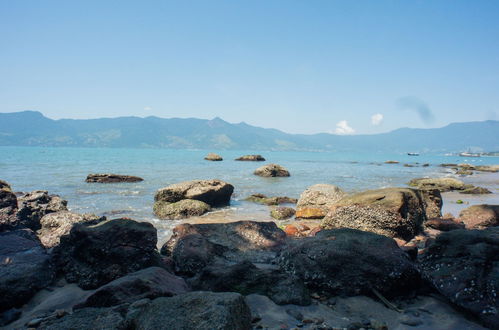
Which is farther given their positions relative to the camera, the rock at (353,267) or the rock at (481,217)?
the rock at (481,217)

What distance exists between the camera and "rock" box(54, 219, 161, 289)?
5.00m

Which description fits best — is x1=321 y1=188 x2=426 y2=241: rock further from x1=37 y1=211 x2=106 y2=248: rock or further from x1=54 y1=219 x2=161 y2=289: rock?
x1=37 y1=211 x2=106 y2=248: rock

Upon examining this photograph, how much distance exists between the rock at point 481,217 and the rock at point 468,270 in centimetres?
607

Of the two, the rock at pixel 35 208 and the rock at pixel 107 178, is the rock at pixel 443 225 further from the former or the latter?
the rock at pixel 107 178

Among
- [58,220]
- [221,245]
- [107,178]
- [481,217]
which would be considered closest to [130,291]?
[221,245]

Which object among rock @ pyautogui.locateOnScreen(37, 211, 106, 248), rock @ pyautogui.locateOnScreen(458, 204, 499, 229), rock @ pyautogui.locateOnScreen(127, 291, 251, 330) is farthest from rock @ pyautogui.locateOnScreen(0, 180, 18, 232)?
rock @ pyautogui.locateOnScreen(458, 204, 499, 229)

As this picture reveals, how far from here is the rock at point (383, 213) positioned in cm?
798

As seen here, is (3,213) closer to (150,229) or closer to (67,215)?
(67,215)

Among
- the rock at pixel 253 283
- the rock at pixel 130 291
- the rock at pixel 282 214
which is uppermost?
the rock at pixel 130 291

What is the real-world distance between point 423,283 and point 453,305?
0.51 meters

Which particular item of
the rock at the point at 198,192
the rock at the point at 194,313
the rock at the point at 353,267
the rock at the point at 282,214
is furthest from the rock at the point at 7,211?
the rock at the point at 282,214

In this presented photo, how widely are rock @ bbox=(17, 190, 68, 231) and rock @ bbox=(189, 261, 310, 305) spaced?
7.53m

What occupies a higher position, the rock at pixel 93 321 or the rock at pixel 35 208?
the rock at pixel 93 321

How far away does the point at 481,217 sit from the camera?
9.61 m
